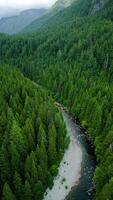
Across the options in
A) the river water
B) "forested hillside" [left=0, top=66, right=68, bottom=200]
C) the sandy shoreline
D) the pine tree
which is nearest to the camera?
the pine tree

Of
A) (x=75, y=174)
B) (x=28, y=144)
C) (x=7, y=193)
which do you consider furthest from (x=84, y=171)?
(x=7, y=193)

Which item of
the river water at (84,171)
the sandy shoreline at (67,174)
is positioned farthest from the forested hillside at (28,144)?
the river water at (84,171)

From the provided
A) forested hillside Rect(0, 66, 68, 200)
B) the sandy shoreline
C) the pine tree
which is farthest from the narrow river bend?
the pine tree

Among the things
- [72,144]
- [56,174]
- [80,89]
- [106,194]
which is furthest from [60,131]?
[80,89]

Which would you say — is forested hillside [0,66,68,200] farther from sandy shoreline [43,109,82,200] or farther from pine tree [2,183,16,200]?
sandy shoreline [43,109,82,200]

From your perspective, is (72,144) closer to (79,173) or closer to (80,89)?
(79,173)

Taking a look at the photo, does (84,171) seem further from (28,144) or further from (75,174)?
(28,144)

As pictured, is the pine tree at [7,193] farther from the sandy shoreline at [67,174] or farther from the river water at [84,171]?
the river water at [84,171]
